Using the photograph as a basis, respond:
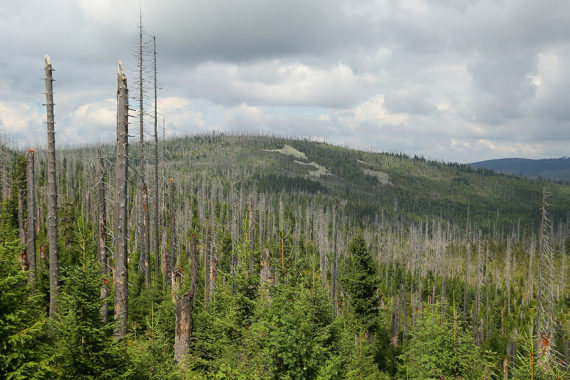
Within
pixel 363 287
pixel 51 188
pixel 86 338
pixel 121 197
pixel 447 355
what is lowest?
pixel 363 287

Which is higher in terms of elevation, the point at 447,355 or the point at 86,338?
the point at 86,338

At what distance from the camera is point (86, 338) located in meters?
7.44

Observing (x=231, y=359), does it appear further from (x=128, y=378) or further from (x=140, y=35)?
(x=140, y=35)

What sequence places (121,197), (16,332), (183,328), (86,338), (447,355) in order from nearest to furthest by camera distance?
(16,332)
(86,338)
(447,355)
(121,197)
(183,328)

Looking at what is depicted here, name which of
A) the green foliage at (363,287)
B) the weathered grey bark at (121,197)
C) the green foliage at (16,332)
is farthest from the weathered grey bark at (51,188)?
the green foliage at (363,287)

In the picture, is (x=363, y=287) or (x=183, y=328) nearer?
(x=183, y=328)

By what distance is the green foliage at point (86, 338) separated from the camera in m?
7.25

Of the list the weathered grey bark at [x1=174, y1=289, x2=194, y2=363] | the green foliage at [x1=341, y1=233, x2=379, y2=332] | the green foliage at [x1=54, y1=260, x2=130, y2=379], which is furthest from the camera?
the green foliage at [x1=341, y1=233, x2=379, y2=332]

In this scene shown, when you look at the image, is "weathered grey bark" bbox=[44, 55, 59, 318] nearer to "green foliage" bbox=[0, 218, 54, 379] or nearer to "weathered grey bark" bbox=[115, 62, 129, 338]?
"weathered grey bark" bbox=[115, 62, 129, 338]

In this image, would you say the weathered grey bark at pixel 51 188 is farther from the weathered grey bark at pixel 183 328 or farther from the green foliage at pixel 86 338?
the green foliage at pixel 86 338

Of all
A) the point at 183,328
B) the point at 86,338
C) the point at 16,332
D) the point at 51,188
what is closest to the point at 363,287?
the point at 183,328

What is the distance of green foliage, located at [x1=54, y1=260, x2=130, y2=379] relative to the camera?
725 cm

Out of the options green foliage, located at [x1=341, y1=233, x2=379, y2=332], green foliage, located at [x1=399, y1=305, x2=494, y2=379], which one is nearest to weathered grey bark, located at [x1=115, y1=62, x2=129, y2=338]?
green foliage, located at [x1=399, y1=305, x2=494, y2=379]

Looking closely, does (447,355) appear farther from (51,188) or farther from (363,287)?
(363,287)
